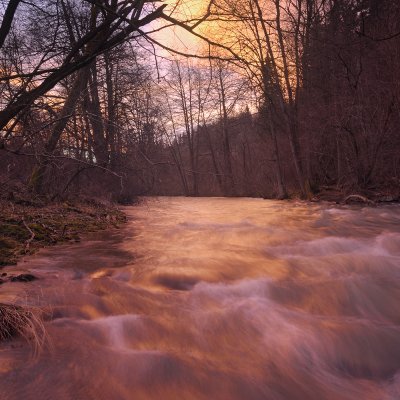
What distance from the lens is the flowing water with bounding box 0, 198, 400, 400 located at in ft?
7.31

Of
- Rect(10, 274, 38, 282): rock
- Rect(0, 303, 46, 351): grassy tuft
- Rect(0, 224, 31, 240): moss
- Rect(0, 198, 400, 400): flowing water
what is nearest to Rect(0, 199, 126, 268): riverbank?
Rect(0, 224, 31, 240): moss

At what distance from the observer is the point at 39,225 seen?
22.6ft

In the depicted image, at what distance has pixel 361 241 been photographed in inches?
248

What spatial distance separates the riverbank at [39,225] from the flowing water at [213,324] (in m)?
0.36

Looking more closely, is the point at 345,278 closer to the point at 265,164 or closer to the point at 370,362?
the point at 370,362

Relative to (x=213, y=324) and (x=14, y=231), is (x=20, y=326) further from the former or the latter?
(x=14, y=231)

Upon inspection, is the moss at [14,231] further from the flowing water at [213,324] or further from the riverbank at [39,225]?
the flowing water at [213,324]

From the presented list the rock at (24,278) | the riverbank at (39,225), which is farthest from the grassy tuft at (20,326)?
the riverbank at (39,225)

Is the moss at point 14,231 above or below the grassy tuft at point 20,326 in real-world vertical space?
above

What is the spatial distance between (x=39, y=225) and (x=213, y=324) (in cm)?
486

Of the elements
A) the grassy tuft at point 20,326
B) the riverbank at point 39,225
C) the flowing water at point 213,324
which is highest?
the riverbank at point 39,225

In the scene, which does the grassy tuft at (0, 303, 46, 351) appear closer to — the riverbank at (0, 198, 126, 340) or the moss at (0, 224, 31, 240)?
the riverbank at (0, 198, 126, 340)

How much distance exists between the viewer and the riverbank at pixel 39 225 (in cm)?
541

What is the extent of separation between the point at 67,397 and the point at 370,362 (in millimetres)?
1920
